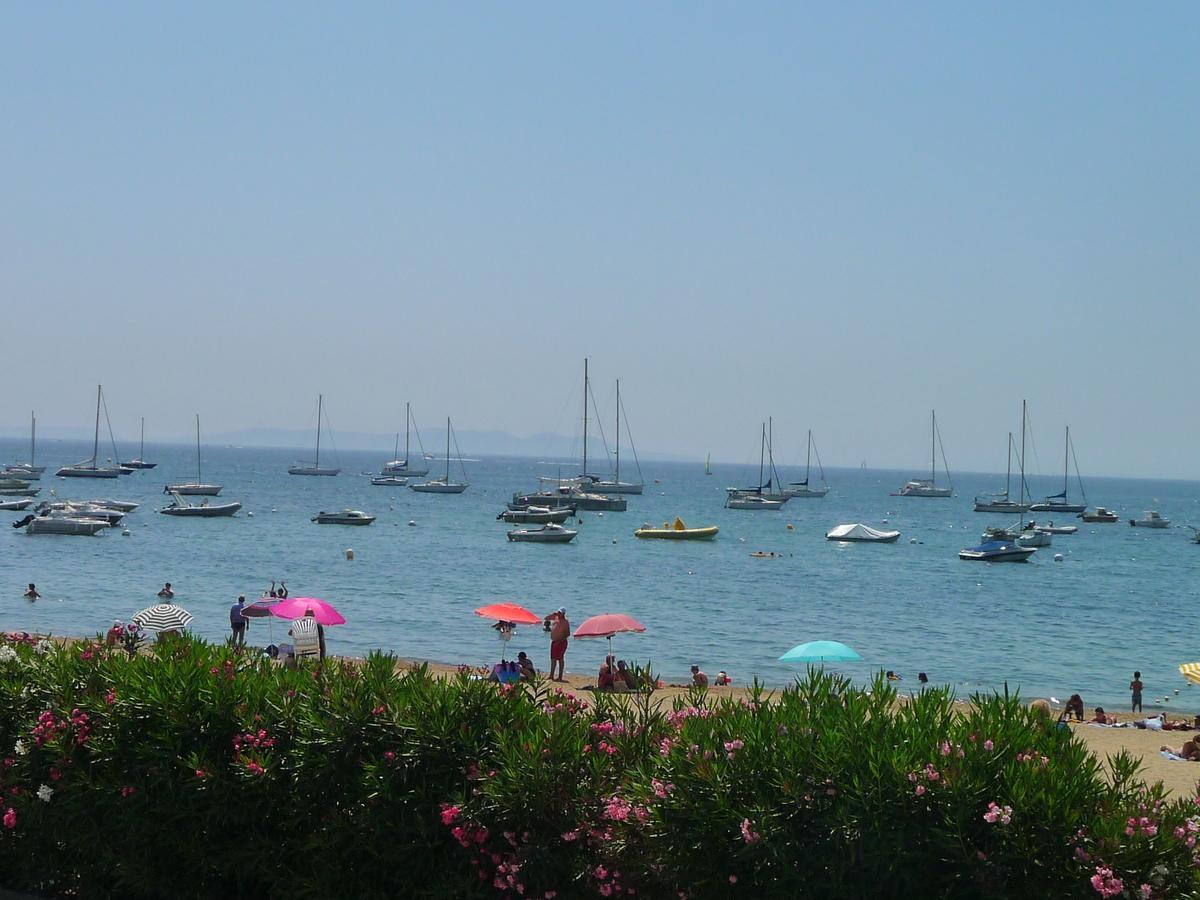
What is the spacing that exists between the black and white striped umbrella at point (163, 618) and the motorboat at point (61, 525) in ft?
166

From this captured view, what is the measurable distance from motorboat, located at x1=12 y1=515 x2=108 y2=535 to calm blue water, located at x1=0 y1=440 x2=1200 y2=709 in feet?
3.47

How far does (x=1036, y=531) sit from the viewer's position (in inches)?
3686

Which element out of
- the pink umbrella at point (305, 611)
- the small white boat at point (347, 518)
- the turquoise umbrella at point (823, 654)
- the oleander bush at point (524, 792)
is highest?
the oleander bush at point (524, 792)

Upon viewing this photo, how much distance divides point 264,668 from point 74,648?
Result: 170 centimetres

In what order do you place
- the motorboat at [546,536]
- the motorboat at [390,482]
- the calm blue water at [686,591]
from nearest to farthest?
the calm blue water at [686,591]
the motorboat at [546,536]
the motorboat at [390,482]

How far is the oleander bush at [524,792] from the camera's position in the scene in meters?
6.39

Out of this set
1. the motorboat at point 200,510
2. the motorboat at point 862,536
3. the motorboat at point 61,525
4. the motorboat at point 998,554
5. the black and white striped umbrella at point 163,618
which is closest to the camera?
the black and white striped umbrella at point 163,618

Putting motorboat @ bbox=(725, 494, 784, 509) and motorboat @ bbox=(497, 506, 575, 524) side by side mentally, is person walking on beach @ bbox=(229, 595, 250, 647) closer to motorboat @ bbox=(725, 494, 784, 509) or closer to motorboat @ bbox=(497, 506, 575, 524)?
motorboat @ bbox=(497, 506, 575, 524)

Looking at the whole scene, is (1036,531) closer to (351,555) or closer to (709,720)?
(351,555)

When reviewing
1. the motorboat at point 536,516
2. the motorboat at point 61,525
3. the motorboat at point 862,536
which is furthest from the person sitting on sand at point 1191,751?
the motorboat at point 536,516

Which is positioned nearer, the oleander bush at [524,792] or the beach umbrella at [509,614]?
the oleander bush at [524,792]

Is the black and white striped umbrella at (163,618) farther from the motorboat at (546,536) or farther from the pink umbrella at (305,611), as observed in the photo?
the motorboat at (546,536)

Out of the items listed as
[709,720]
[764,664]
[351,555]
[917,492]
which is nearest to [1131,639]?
[764,664]

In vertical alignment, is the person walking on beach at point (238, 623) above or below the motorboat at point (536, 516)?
above
